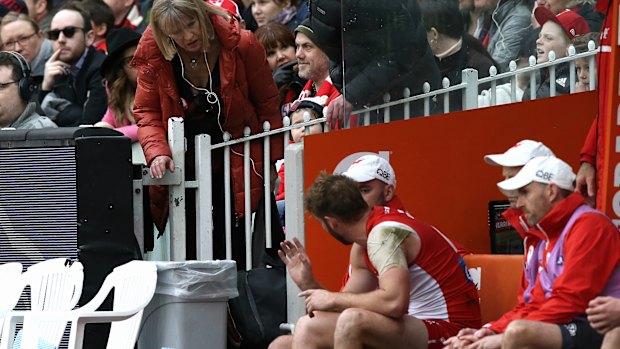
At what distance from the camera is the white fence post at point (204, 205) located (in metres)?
8.57

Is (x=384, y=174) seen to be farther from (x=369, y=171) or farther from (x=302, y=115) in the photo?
(x=302, y=115)

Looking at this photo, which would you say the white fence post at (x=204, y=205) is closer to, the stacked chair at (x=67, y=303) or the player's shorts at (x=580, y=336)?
the stacked chair at (x=67, y=303)

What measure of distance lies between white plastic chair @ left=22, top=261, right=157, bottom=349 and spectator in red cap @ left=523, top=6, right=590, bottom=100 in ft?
8.40

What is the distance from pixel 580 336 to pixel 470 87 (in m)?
2.84

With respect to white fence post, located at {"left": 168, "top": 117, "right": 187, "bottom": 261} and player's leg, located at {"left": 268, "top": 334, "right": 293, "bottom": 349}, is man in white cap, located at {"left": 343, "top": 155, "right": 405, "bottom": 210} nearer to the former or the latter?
player's leg, located at {"left": 268, "top": 334, "right": 293, "bottom": 349}

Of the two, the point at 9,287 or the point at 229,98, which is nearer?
the point at 9,287

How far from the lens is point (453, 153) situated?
317 inches

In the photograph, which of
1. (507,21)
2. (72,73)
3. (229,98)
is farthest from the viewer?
(72,73)

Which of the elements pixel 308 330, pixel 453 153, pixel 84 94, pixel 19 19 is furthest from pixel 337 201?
pixel 19 19

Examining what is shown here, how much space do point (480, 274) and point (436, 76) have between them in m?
1.43

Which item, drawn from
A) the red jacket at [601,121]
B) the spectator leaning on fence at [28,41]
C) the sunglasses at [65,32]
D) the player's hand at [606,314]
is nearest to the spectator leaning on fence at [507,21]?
the red jacket at [601,121]

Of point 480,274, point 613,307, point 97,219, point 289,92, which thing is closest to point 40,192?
point 97,219

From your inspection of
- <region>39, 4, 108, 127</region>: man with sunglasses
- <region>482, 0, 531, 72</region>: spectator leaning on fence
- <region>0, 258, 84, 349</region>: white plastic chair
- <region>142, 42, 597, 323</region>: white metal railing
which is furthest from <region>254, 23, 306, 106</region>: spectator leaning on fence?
<region>0, 258, 84, 349</region>: white plastic chair

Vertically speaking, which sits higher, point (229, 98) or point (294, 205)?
point (229, 98)
